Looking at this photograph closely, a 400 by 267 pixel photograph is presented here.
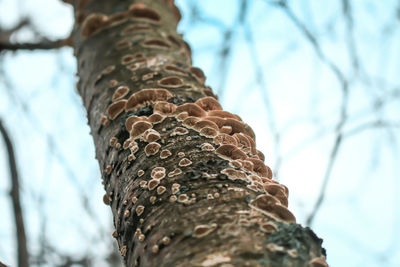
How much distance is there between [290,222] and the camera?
1003mm

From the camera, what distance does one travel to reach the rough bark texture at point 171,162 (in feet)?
3.07

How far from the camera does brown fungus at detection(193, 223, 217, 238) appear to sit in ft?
3.13

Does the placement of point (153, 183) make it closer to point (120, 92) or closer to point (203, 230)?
point (203, 230)

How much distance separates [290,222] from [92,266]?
3912 mm

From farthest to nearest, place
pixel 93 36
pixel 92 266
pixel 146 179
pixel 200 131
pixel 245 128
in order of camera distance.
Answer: pixel 92 266, pixel 93 36, pixel 245 128, pixel 200 131, pixel 146 179

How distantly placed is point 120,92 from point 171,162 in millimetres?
476

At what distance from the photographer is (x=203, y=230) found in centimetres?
96

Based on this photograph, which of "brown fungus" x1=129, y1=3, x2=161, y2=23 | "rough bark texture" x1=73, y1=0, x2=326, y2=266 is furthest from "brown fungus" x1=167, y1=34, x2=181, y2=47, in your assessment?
"brown fungus" x1=129, y1=3, x2=161, y2=23

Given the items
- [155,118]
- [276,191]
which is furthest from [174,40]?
[276,191]

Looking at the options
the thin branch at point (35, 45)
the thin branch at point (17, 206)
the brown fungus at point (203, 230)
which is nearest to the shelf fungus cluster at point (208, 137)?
the brown fungus at point (203, 230)

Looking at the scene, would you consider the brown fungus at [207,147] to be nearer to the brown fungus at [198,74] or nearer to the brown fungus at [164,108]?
the brown fungus at [164,108]

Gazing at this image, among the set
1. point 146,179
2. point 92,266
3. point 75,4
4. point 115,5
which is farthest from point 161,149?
point 92,266

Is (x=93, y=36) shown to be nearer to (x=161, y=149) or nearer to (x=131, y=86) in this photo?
(x=131, y=86)

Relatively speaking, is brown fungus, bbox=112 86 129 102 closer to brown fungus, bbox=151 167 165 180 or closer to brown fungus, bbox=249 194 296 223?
brown fungus, bbox=151 167 165 180
